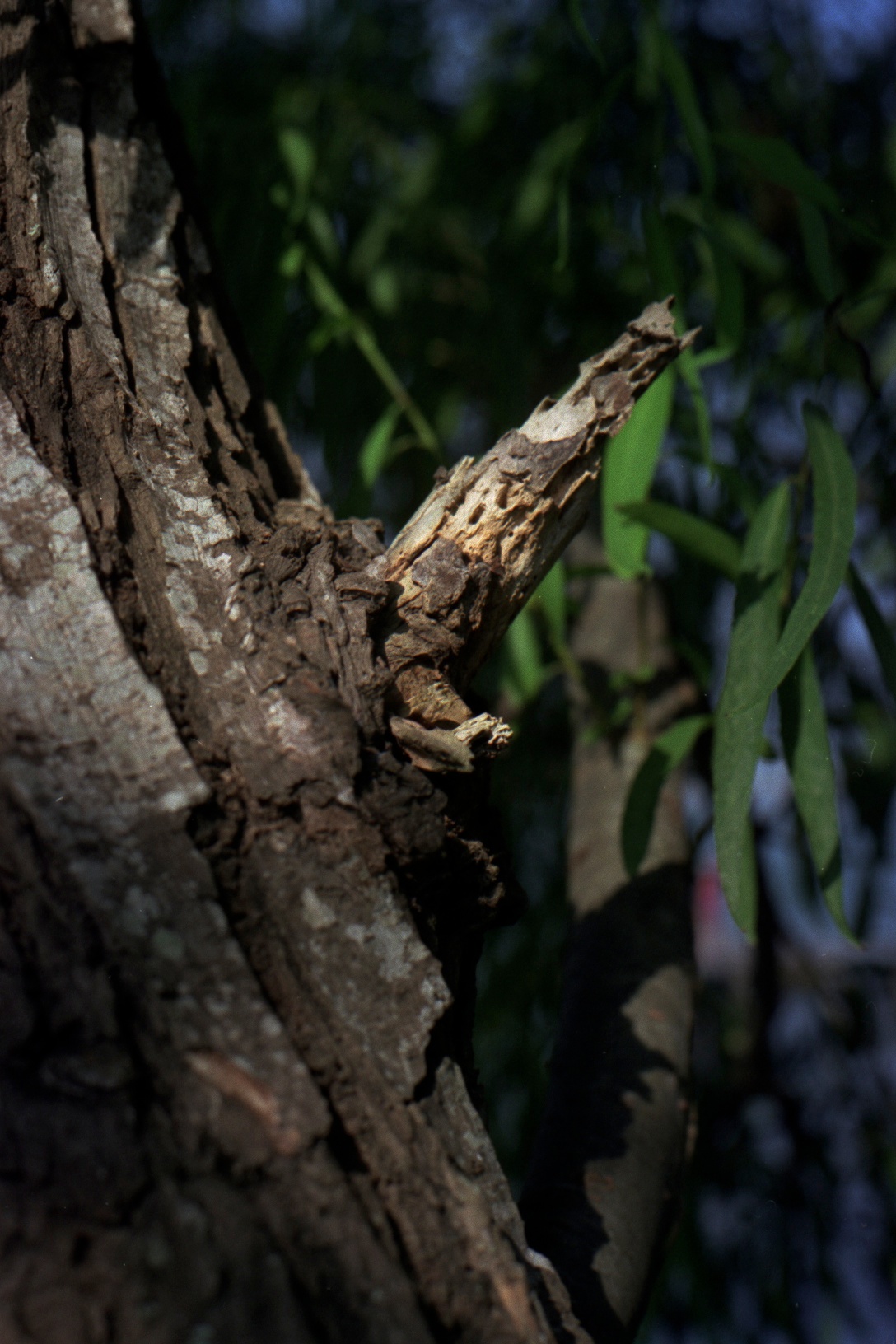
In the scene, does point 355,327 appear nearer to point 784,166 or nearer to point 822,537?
point 784,166

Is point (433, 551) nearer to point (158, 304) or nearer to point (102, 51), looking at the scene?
point (158, 304)

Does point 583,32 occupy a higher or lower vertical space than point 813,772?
higher

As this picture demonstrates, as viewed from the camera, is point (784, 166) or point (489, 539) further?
point (784, 166)

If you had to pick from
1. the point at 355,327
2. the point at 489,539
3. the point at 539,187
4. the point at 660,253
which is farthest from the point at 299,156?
the point at 489,539

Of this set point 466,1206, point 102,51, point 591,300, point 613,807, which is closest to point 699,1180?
point 613,807

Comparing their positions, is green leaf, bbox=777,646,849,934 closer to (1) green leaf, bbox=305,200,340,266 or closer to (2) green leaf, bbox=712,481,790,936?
(2) green leaf, bbox=712,481,790,936

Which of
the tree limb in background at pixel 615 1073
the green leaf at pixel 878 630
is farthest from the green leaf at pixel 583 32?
the tree limb in background at pixel 615 1073

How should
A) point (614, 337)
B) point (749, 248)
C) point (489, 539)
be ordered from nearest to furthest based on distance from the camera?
point (489, 539) → point (749, 248) → point (614, 337)
